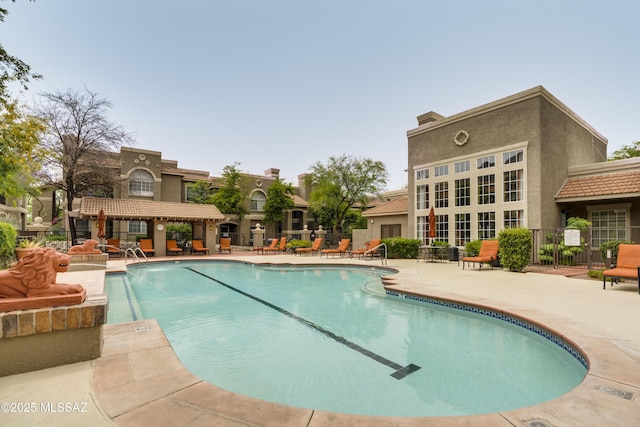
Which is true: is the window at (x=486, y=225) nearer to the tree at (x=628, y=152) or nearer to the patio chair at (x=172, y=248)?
the patio chair at (x=172, y=248)

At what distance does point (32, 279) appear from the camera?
9.18 feet

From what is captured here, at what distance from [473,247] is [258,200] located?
85.3 ft

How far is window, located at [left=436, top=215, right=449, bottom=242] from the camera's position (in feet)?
54.0

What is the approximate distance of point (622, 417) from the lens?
6.83 ft

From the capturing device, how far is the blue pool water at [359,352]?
309cm

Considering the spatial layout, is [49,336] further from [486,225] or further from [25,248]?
[486,225]

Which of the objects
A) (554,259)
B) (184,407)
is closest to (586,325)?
(184,407)

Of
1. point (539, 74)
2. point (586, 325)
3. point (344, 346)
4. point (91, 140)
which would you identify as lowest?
point (344, 346)

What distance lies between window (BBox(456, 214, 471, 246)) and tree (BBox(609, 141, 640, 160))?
18207mm

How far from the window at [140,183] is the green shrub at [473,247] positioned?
28.0 meters

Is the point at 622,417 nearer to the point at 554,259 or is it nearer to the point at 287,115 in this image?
the point at 554,259

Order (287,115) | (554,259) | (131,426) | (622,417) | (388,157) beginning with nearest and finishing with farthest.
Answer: (131,426), (622,417), (554,259), (287,115), (388,157)

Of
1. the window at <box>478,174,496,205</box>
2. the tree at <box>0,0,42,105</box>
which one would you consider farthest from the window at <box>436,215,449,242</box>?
the tree at <box>0,0,42,105</box>

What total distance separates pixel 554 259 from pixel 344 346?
1129 centimetres
